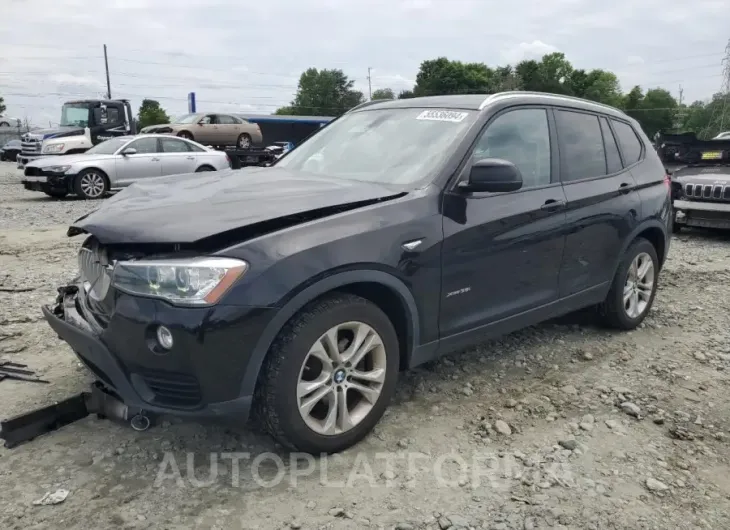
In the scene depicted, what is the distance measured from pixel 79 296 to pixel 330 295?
54.0 inches

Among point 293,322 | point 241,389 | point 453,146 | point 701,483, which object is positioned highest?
point 453,146

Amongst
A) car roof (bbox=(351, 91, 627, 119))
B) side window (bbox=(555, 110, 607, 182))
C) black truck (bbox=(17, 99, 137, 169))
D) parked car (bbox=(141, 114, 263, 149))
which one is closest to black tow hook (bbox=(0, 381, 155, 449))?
car roof (bbox=(351, 91, 627, 119))

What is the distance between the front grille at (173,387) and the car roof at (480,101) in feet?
7.48

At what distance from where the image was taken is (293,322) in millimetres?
2768

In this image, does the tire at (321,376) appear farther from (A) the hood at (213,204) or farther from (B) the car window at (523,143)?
(B) the car window at (523,143)

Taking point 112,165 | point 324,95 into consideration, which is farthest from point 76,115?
point 324,95

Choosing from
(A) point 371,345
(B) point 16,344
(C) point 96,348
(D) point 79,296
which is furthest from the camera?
(B) point 16,344

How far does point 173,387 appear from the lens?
2656 millimetres

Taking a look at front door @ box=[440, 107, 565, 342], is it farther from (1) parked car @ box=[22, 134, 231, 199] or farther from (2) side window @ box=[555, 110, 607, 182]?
(1) parked car @ box=[22, 134, 231, 199]

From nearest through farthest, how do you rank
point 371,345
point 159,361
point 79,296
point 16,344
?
point 159,361
point 371,345
point 79,296
point 16,344

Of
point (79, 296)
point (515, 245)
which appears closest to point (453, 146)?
point (515, 245)

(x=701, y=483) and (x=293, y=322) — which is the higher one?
(x=293, y=322)

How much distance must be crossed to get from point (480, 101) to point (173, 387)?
2428 millimetres

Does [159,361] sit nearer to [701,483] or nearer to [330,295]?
[330,295]
